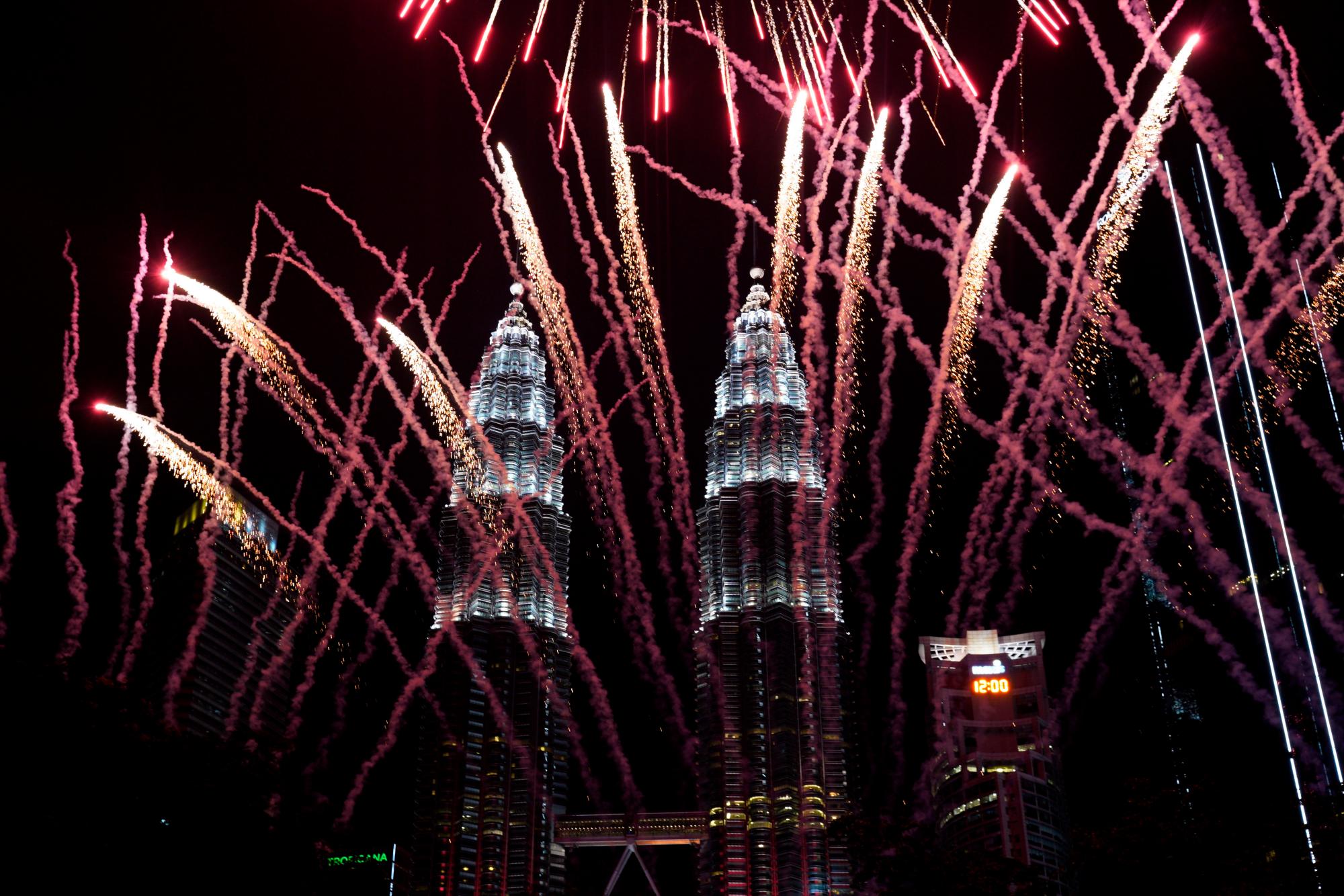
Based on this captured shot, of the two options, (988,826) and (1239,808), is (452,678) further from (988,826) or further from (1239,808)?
(1239,808)

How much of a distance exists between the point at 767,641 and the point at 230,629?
2440 inches

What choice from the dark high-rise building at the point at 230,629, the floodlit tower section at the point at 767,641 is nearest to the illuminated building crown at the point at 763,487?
the floodlit tower section at the point at 767,641

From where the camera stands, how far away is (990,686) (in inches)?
5984

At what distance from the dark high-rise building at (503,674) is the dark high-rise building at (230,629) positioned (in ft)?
77.5

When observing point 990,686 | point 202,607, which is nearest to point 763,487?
point 990,686

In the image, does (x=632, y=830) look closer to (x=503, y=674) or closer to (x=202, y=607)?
(x=503, y=674)

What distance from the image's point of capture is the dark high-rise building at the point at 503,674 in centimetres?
13550

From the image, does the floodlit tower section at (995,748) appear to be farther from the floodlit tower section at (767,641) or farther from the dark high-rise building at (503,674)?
the dark high-rise building at (503,674)

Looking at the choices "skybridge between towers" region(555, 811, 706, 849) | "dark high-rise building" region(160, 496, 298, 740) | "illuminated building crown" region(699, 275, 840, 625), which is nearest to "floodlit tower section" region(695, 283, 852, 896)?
"illuminated building crown" region(699, 275, 840, 625)

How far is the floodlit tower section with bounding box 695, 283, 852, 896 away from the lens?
133 m

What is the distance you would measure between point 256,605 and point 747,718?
6337 centimetres

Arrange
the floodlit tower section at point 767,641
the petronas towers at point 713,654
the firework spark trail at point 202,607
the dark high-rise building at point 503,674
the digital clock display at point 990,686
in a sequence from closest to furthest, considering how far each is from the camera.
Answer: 1. the floodlit tower section at point 767,641
2. the petronas towers at point 713,654
3. the dark high-rise building at point 503,674
4. the firework spark trail at point 202,607
5. the digital clock display at point 990,686

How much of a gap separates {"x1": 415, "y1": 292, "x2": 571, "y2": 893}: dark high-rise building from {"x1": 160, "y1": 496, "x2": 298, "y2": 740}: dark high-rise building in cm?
2362

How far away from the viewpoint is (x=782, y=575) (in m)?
148
